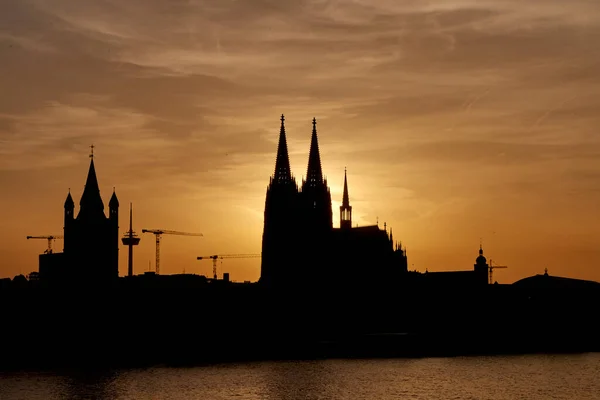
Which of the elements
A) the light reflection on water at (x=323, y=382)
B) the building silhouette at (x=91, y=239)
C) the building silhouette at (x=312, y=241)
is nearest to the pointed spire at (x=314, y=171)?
the building silhouette at (x=312, y=241)

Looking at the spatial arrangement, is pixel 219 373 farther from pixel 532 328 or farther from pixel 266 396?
pixel 532 328

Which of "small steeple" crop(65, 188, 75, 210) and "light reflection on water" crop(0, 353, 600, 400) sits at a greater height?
"small steeple" crop(65, 188, 75, 210)

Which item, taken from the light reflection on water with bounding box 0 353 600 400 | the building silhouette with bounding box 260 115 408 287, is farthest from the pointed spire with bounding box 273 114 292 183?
the light reflection on water with bounding box 0 353 600 400

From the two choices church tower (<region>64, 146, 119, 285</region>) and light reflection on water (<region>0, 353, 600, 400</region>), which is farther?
church tower (<region>64, 146, 119, 285</region>)

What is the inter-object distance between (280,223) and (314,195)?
6.70 m

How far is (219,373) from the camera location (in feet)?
402

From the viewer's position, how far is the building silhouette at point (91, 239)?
183m

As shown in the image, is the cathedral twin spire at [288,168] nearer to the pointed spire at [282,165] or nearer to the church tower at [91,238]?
the pointed spire at [282,165]

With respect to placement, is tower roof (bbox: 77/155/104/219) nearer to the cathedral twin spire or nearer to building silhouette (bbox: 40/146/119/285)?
building silhouette (bbox: 40/146/119/285)

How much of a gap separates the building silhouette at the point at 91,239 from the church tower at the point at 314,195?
28.2 metres

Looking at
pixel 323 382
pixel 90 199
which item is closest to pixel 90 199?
pixel 90 199

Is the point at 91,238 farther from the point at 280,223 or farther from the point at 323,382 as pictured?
the point at 323,382

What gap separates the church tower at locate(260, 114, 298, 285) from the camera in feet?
618

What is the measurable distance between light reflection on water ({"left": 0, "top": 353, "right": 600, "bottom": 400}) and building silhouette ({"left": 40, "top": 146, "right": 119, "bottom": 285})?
54432 mm
